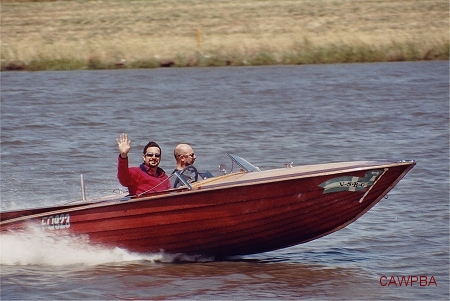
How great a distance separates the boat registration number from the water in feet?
0.49

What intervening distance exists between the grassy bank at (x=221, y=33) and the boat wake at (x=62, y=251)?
1778cm

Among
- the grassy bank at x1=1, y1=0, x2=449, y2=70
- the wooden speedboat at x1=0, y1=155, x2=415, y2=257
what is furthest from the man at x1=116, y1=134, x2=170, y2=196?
the grassy bank at x1=1, y1=0, x2=449, y2=70

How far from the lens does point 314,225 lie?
9.32 metres

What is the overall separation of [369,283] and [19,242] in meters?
3.48

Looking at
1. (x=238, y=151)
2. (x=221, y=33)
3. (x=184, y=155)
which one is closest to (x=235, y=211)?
(x=184, y=155)

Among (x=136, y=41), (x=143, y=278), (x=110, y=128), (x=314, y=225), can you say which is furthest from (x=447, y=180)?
(x=136, y=41)

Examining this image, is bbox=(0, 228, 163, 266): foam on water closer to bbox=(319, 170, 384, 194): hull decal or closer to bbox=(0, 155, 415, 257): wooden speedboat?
bbox=(0, 155, 415, 257): wooden speedboat

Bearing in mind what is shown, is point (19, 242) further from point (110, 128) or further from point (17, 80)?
point (17, 80)

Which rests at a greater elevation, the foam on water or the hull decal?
the hull decal

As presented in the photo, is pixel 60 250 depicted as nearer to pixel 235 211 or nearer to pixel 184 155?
pixel 184 155

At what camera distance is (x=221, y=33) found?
29656mm

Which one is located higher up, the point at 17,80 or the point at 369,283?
the point at 17,80

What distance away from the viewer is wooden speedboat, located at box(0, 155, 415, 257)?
8977mm

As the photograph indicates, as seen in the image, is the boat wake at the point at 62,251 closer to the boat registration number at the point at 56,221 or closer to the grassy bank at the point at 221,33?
the boat registration number at the point at 56,221
